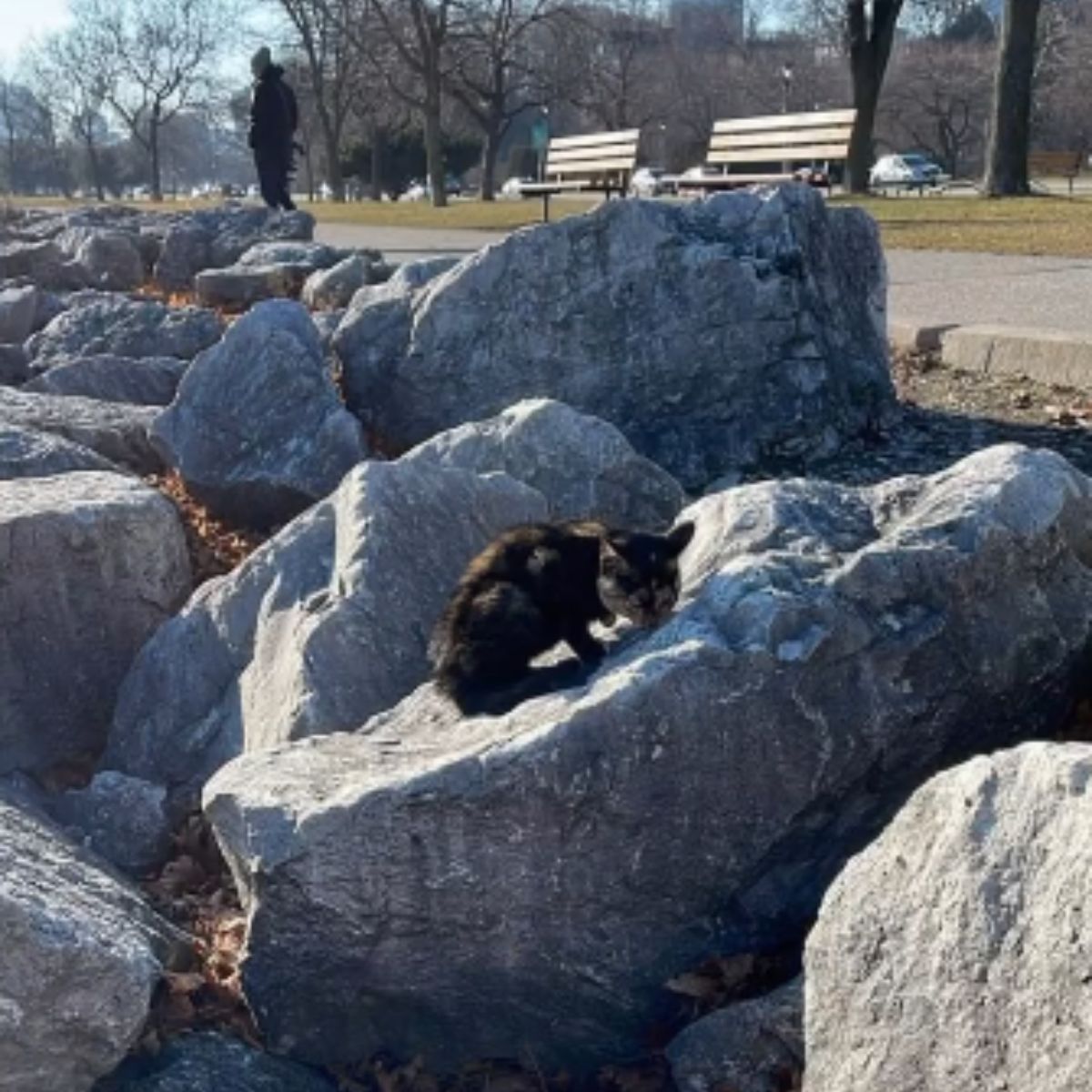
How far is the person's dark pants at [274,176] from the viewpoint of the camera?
21906mm

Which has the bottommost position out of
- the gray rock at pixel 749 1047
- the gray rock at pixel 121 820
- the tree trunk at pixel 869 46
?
the gray rock at pixel 121 820

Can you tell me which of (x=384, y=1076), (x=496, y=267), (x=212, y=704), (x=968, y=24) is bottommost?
(x=384, y=1076)

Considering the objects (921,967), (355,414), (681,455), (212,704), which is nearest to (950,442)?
(681,455)

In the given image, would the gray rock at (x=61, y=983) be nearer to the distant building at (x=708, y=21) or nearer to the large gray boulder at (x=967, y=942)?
the large gray boulder at (x=967, y=942)

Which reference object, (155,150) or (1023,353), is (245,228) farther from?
(155,150)

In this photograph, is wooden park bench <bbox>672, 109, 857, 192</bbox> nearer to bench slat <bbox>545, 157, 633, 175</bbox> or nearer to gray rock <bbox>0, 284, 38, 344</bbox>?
bench slat <bbox>545, 157, 633, 175</bbox>

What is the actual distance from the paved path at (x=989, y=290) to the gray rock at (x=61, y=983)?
6563mm

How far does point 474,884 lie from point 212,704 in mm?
1992

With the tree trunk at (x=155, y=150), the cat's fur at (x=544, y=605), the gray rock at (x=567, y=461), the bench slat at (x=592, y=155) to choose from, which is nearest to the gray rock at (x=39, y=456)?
the gray rock at (x=567, y=461)

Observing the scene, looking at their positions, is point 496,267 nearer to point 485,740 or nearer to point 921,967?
point 485,740

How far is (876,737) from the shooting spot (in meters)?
3.84

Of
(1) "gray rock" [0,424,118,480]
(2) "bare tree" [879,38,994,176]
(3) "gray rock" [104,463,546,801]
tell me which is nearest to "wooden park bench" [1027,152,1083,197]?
(2) "bare tree" [879,38,994,176]

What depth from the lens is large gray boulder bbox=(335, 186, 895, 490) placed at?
724 cm

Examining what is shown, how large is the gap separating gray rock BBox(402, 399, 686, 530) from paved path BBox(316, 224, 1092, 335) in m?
3.83
